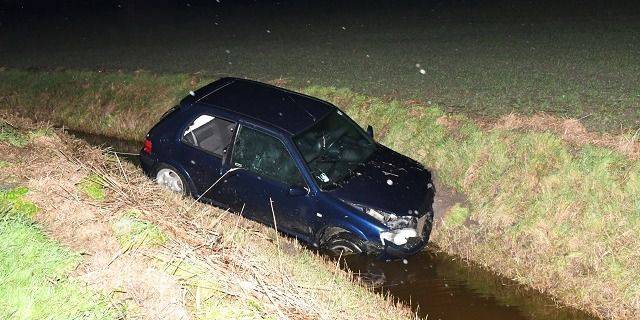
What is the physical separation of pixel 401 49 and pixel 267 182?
1179cm

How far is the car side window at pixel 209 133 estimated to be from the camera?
7910mm

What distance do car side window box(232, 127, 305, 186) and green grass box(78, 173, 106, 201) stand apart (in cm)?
189

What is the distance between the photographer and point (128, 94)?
14117 mm

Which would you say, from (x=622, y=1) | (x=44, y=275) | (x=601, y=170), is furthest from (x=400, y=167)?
(x=622, y=1)

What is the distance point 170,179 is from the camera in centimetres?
815

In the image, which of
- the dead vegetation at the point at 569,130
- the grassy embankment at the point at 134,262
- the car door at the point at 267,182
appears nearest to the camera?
the grassy embankment at the point at 134,262

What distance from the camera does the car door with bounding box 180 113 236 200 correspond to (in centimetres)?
754

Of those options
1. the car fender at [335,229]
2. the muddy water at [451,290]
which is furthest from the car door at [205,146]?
the muddy water at [451,290]

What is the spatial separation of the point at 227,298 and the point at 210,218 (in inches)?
70.1

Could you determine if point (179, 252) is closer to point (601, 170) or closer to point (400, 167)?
point (400, 167)

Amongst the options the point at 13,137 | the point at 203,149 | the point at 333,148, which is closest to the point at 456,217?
the point at 333,148

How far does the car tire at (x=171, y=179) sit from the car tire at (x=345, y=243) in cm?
233

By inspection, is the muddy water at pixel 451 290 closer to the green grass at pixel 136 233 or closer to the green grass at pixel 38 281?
the green grass at pixel 136 233

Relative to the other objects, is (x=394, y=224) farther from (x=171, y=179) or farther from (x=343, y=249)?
(x=171, y=179)
